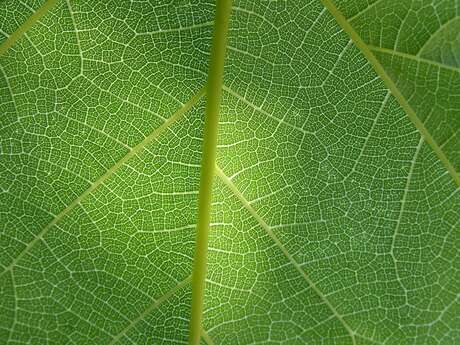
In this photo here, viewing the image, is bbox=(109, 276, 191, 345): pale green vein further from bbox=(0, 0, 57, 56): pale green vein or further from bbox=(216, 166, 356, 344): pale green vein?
bbox=(0, 0, 57, 56): pale green vein

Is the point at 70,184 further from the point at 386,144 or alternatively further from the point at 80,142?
the point at 386,144

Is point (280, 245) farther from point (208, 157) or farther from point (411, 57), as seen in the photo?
point (411, 57)

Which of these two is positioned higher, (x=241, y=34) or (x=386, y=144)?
(x=241, y=34)

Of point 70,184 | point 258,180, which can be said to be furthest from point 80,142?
point 258,180

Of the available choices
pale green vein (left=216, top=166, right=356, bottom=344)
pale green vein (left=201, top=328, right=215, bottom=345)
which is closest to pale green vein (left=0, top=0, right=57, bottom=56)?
pale green vein (left=216, top=166, right=356, bottom=344)

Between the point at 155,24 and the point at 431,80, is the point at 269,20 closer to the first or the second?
the point at 155,24

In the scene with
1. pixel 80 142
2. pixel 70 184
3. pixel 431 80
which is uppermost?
pixel 431 80

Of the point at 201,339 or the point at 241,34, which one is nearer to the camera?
the point at 241,34
